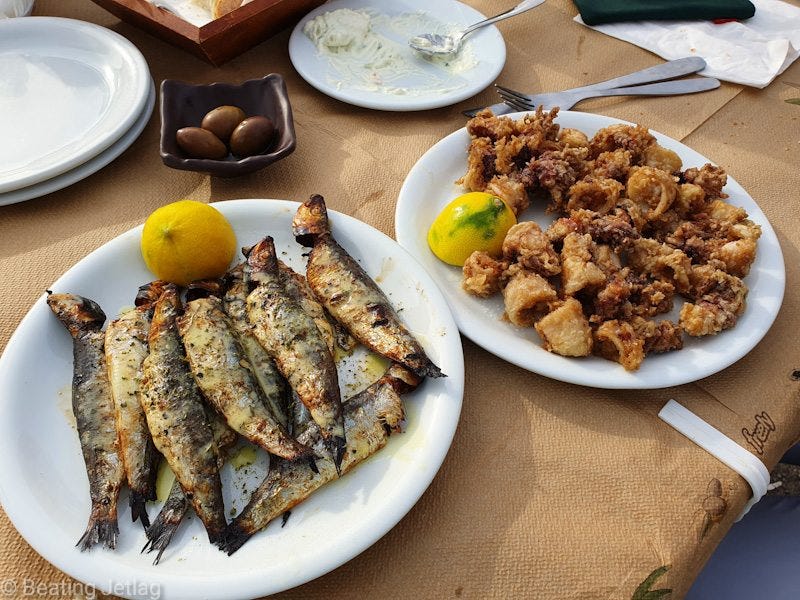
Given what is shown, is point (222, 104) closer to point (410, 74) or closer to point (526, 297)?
point (410, 74)

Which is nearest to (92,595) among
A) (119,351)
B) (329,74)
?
(119,351)

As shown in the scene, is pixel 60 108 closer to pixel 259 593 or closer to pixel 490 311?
pixel 490 311

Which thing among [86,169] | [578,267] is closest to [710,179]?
[578,267]

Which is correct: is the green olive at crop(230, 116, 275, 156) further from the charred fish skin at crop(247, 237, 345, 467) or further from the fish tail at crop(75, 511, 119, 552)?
the fish tail at crop(75, 511, 119, 552)

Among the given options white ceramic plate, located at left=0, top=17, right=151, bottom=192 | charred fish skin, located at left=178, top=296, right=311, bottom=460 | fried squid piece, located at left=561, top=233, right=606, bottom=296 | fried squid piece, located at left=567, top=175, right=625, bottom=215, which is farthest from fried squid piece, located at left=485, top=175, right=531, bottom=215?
white ceramic plate, located at left=0, top=17, right=151, bottom=192

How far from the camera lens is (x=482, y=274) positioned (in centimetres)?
183

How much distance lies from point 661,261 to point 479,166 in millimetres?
760

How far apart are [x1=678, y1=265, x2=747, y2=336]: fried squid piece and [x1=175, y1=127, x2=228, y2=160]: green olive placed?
177 cm

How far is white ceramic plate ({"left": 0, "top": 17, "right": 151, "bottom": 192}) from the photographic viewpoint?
2193 millimetres

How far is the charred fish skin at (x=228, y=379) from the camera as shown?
1.40 metres

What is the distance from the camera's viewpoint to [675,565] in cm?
144

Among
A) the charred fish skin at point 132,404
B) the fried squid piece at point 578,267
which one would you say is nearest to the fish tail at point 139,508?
the charred fish skin at point 132,404

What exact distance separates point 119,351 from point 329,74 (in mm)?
1722

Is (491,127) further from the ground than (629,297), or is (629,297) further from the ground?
(491,127)
